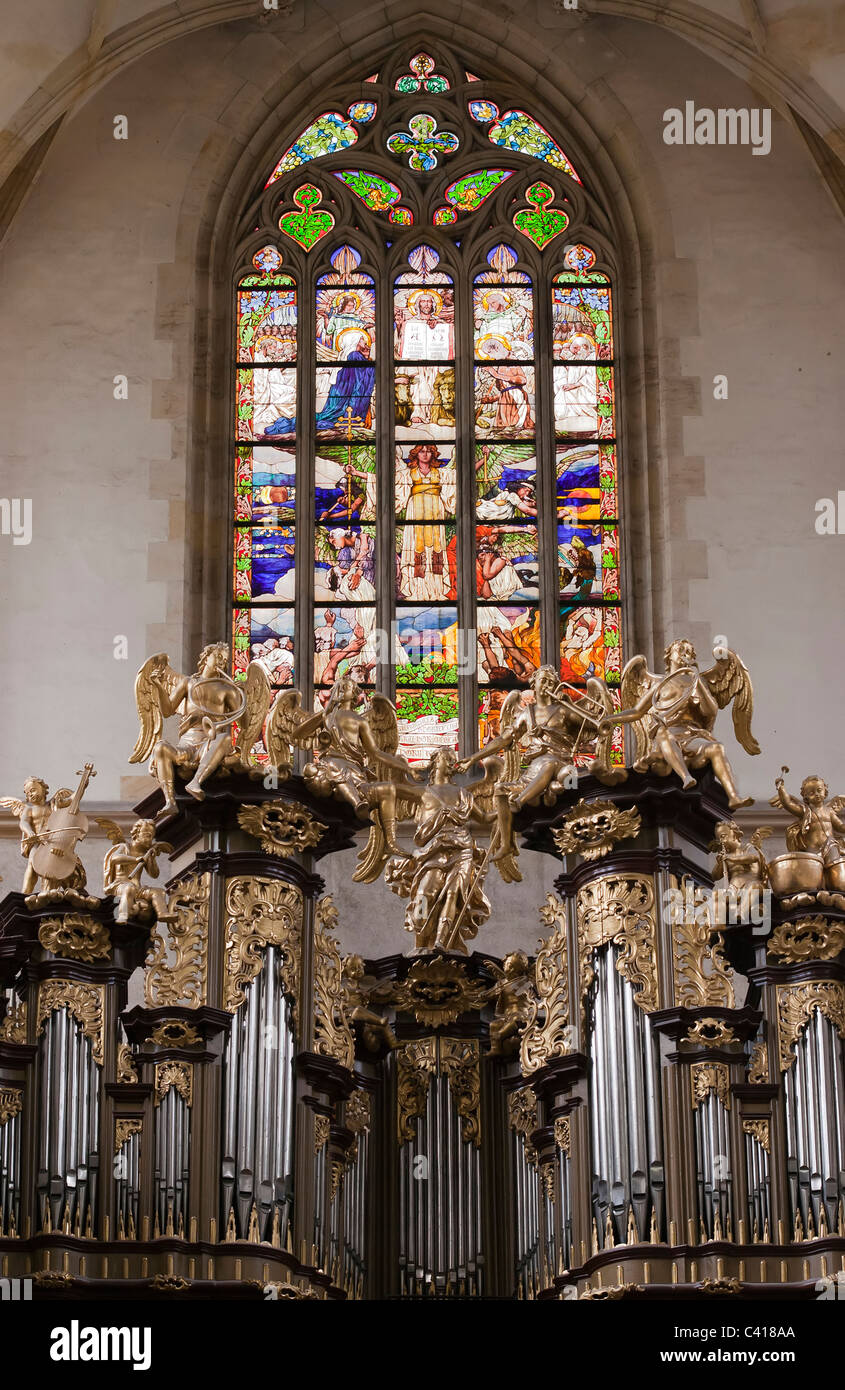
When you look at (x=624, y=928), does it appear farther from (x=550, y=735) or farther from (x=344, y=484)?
(x=344, y=484)

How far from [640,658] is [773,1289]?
4.16 metres

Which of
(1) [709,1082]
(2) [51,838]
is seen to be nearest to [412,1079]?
(1) [709,1082]

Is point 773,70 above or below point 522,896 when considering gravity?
above

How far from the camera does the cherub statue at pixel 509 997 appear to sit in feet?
50.9

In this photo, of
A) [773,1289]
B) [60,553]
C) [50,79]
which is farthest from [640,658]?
[50,79]

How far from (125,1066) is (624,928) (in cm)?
310

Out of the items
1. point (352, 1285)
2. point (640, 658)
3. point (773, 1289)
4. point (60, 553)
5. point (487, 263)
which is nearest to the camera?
point (773, 1289)

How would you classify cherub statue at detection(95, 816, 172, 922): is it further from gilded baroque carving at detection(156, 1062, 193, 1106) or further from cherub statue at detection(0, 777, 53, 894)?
gilded baroque carving at detection(156, 1062, 193, 1106)

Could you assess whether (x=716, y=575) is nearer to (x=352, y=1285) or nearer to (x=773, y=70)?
(x=773, y=70)

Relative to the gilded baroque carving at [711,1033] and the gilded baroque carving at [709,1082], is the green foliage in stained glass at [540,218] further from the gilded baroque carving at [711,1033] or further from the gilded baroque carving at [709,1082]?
the gilded baroque carving at [709,1082]

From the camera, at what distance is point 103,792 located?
730 inches

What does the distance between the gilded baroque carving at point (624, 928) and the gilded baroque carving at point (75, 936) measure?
9.56 feet

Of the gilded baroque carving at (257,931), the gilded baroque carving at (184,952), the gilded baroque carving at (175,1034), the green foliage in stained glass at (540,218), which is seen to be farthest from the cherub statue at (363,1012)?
the green foliage in stained glass at (540,218)

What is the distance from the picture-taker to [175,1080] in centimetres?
1455
